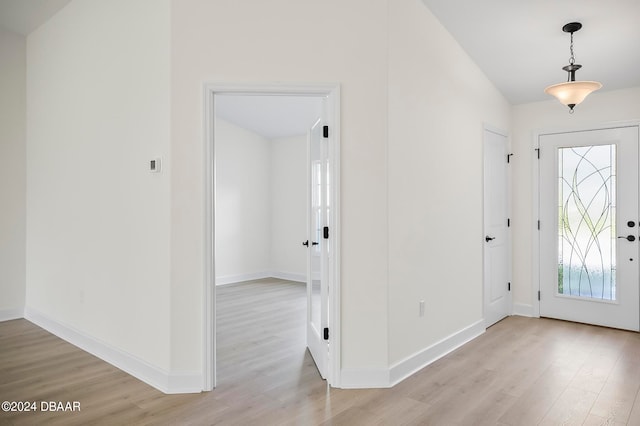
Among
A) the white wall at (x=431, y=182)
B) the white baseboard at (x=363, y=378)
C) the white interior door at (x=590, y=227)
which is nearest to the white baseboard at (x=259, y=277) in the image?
the white wall at (x=431, y=182)

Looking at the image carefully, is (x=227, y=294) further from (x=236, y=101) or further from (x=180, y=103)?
(x=180, y=103)

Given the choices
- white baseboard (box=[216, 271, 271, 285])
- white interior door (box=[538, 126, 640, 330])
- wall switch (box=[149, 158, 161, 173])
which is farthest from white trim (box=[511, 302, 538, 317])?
white baseboard (box=[216, 271, 271, 285])

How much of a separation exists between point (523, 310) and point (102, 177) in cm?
472

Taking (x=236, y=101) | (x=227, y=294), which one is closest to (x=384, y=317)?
(x=227, y=294)

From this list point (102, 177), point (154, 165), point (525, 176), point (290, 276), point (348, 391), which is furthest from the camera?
point (290, 276)

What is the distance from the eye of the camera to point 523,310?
5.00m

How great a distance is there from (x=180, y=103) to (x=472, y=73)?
9.39 feet

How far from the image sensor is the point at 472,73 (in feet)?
13.8

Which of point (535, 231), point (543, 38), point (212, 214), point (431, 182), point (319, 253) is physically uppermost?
point (543, 38)

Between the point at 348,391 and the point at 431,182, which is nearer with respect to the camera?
the point at 348,391

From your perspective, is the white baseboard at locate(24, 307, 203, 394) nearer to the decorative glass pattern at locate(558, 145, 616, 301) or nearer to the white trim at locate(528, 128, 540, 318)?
the white trim at locate(528, 128, 540, 318)

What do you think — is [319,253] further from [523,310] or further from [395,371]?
[523,310]

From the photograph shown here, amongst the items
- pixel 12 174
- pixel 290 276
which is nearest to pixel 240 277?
pixel 290 276

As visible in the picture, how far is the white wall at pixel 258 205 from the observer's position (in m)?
7.26
